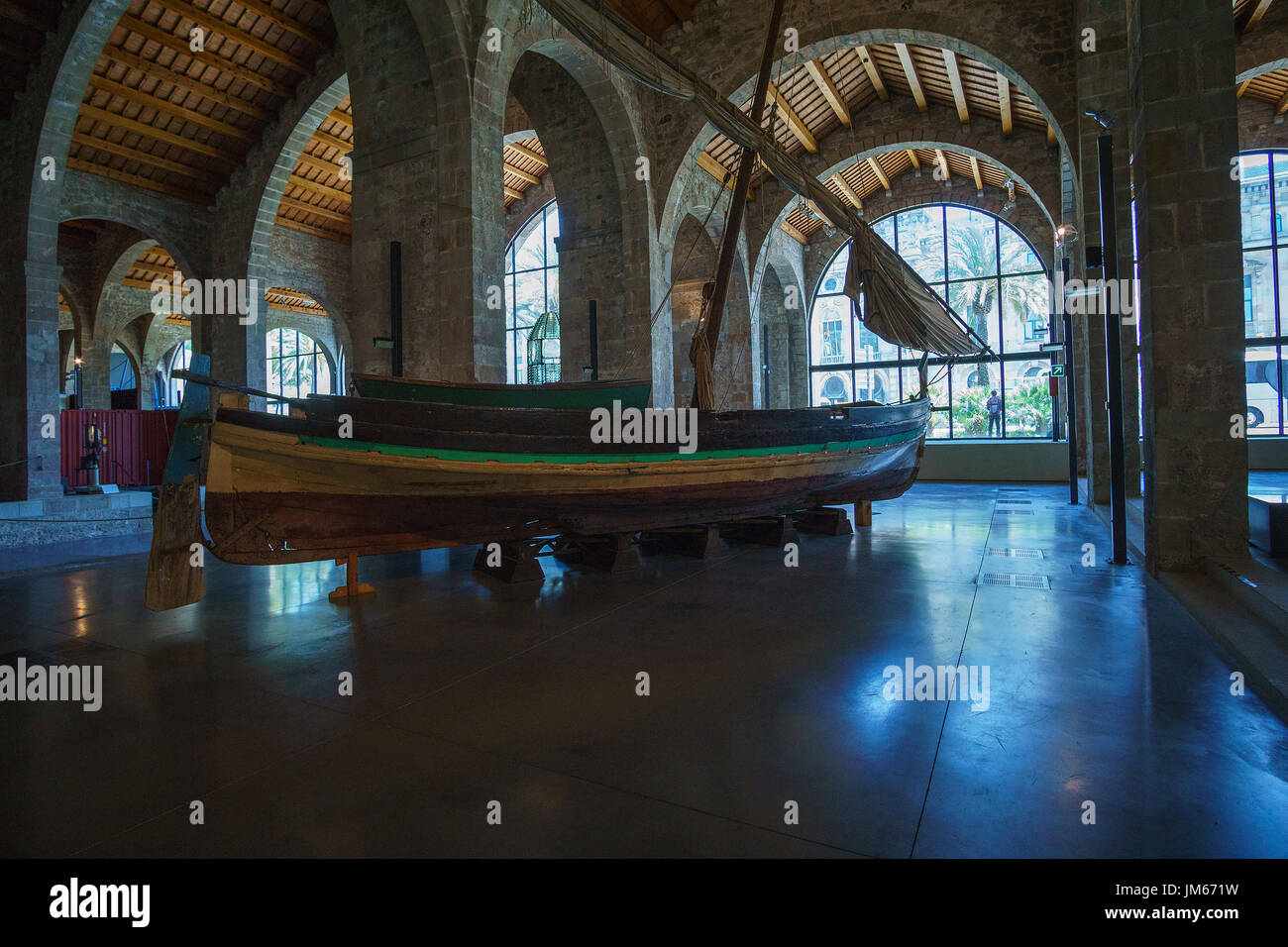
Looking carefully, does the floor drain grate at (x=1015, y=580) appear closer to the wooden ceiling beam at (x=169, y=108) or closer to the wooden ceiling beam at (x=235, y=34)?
the wooden ceiling beam at (x=235, y=34)

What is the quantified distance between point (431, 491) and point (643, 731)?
2.42 meters

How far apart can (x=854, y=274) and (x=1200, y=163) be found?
4.48m

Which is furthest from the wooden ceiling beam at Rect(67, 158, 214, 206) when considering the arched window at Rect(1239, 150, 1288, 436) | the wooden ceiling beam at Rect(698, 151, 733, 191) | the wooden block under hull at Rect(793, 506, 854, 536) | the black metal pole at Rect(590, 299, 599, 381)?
the arched window at Rect(1239, 150, 1288, 436)

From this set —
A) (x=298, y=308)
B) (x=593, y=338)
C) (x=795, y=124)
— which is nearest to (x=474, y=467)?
(x=593, y=338)

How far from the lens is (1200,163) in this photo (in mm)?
4152

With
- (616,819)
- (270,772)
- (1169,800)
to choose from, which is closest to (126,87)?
(270,772)

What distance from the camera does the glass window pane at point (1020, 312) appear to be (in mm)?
19375

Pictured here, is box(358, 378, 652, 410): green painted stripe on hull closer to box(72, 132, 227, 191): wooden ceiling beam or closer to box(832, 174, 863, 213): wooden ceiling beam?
box(72, 132, 227, 191): wooden ceiling beam

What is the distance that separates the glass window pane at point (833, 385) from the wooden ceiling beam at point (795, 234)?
4252mm

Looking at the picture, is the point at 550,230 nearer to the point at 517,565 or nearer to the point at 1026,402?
the point at 1026,402

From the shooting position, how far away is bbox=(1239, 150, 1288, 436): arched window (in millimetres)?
15180

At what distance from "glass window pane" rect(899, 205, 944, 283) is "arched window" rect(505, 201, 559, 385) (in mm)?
11060
